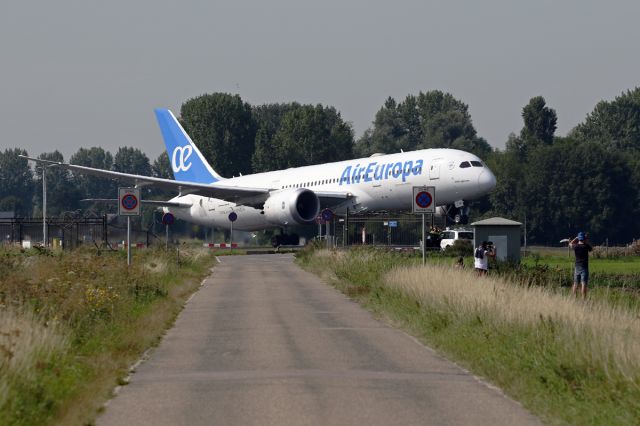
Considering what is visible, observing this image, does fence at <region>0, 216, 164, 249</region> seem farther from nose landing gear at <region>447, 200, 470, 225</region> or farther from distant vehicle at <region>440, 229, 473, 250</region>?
distant vehicle at <region>440, 229, 473, 250</region>

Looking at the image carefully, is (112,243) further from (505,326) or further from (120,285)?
(505,326)

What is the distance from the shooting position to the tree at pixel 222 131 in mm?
135000

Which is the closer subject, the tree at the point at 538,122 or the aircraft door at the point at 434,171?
the aircraft door at the point at 434,171

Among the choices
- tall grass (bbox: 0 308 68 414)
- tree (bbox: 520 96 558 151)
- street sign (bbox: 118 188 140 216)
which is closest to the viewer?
tall grass (bbox: 0 308 68 414)

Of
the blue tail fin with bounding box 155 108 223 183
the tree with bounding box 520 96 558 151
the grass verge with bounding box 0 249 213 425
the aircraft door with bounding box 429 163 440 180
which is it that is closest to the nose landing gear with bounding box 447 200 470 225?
the aircraft door with bounding box 429 163 440 180

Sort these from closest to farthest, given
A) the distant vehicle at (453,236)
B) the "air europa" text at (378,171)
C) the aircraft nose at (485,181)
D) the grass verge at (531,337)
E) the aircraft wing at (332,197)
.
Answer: the grass verge at (531,337) < the aircraft nose at (485,181) < the "air europa" text at (378,171) < the aircraft wing at (332,197) < the distant vehicle at (453,236)

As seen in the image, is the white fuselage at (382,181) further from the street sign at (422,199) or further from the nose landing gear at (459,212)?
the street sign at (422,199)

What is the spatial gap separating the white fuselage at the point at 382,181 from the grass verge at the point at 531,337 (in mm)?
23782

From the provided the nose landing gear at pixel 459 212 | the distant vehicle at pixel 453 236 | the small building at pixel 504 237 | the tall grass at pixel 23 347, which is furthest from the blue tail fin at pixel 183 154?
the tall grass at pixel 23 347

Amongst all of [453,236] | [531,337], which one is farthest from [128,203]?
[453,236]

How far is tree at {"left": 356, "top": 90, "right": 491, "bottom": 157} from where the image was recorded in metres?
143

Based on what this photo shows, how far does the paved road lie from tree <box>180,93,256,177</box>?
112m

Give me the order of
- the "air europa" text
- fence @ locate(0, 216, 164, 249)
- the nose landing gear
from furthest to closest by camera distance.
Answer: the "air europa" text, the nose landing gear, fence @ locate(0, 216, 164, 249)

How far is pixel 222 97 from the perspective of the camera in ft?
450
